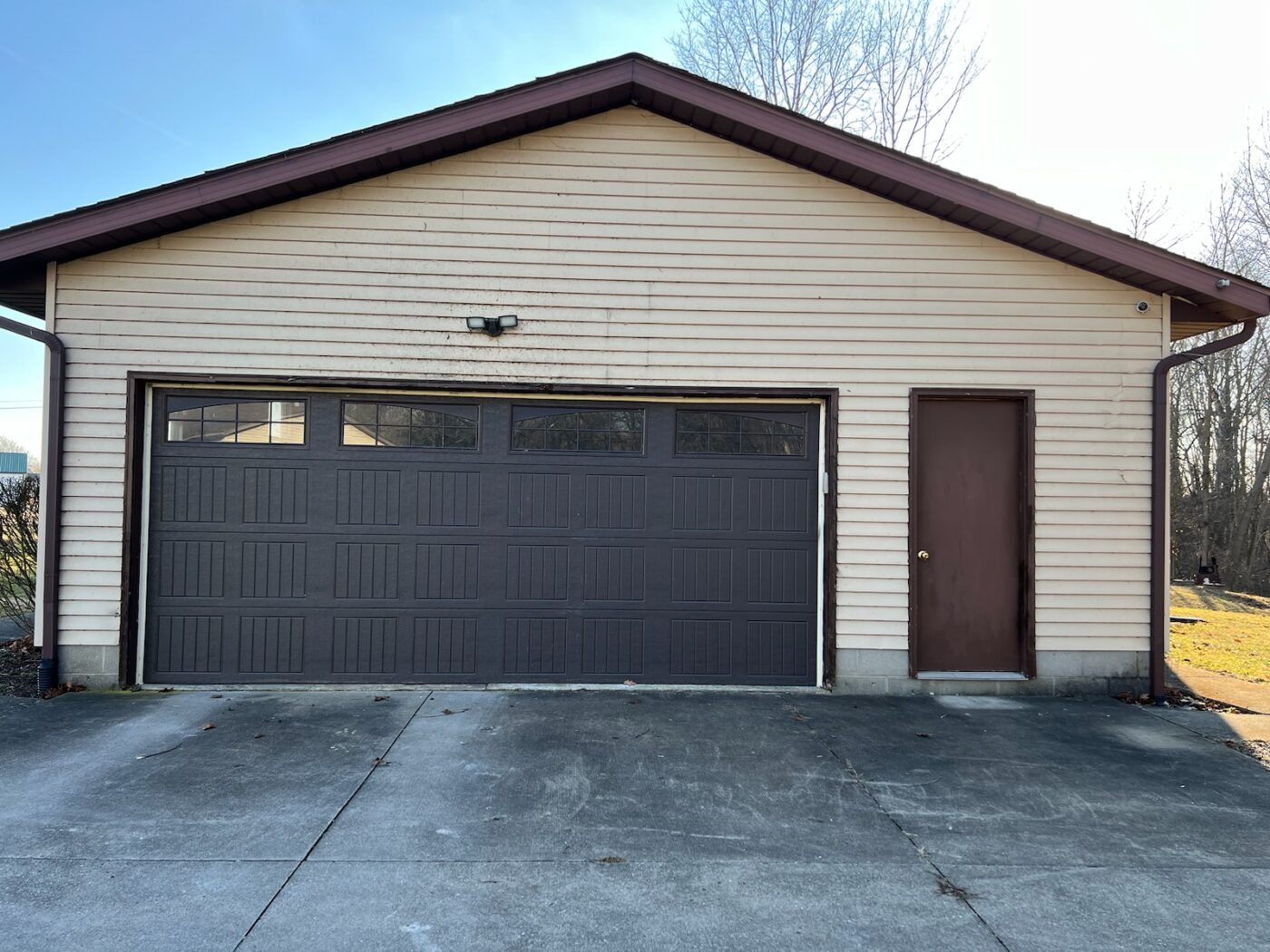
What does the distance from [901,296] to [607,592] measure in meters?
3.43

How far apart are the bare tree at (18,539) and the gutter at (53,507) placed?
9.31ft

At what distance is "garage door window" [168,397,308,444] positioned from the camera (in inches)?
217

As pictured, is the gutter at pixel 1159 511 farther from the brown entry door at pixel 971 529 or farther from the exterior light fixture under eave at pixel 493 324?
the exterior light fixture under eave at pixel 493 324

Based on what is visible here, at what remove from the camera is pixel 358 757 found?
13.5ft

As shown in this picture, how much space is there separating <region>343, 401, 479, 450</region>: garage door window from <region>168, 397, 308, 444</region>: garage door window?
42cm

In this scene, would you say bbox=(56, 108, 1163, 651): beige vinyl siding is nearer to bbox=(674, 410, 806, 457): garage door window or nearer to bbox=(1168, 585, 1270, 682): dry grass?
bbox=(674, 410, 806, 457): garage door window

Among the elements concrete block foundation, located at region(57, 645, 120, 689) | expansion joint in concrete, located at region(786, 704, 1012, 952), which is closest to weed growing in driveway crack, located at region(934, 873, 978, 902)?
expansion joint in concrete, located at region(786, 704, 1012, 952)

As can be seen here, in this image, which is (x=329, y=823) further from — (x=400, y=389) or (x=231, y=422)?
(x=231, y=422)

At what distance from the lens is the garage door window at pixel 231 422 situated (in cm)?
552

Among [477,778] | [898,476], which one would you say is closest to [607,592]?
[477,778]

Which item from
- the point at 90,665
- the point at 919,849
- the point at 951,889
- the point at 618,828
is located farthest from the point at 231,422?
the point at 951,889

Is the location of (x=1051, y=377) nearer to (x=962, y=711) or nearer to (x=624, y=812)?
(x=962, y=711)

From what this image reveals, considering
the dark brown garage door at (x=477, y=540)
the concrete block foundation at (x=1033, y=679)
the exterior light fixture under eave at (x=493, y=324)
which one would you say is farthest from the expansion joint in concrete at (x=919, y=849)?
the exterior light fixture under eave at (x=493, y=324)

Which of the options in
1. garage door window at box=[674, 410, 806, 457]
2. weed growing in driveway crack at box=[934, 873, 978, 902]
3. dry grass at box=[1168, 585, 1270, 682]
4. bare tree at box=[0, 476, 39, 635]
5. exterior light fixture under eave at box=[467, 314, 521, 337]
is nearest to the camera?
weed growing in driveway crack at box=[934, 873, 978, 902]
